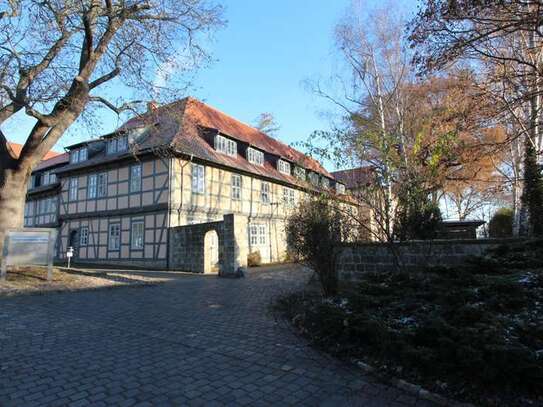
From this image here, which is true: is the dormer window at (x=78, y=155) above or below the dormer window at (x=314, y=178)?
above

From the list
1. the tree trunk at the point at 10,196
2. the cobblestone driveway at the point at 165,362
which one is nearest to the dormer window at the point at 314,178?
the cobblestone driveway at the point at 165,362

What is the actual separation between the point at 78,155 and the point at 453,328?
2531 centimetres

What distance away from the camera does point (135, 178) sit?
67.4 feet

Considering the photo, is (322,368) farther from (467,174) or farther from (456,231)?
(467,174)

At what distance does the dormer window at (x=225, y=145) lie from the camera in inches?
872

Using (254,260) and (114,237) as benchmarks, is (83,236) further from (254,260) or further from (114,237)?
(254,260)

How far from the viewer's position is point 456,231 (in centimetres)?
1689

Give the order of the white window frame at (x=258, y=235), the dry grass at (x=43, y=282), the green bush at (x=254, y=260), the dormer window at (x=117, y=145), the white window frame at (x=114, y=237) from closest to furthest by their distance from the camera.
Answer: the dry grass at (x=43, y=282)
the green bush at (x=254, y=260)
the white window frame at (x=114, y=237)
the dormer window at (x=117, y=145)
the white window frame at (x=258, y=235)

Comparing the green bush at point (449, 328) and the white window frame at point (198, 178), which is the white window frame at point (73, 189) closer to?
the white window frame at point (198, 178)

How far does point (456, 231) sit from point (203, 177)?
40.4ft

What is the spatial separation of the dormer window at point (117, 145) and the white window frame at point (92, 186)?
1762 mm

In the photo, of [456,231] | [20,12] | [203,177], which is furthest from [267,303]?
[203,177]

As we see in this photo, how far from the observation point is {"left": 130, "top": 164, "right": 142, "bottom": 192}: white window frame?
66.7 ft

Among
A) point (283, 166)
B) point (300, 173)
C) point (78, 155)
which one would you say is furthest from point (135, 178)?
point (300, 173)
